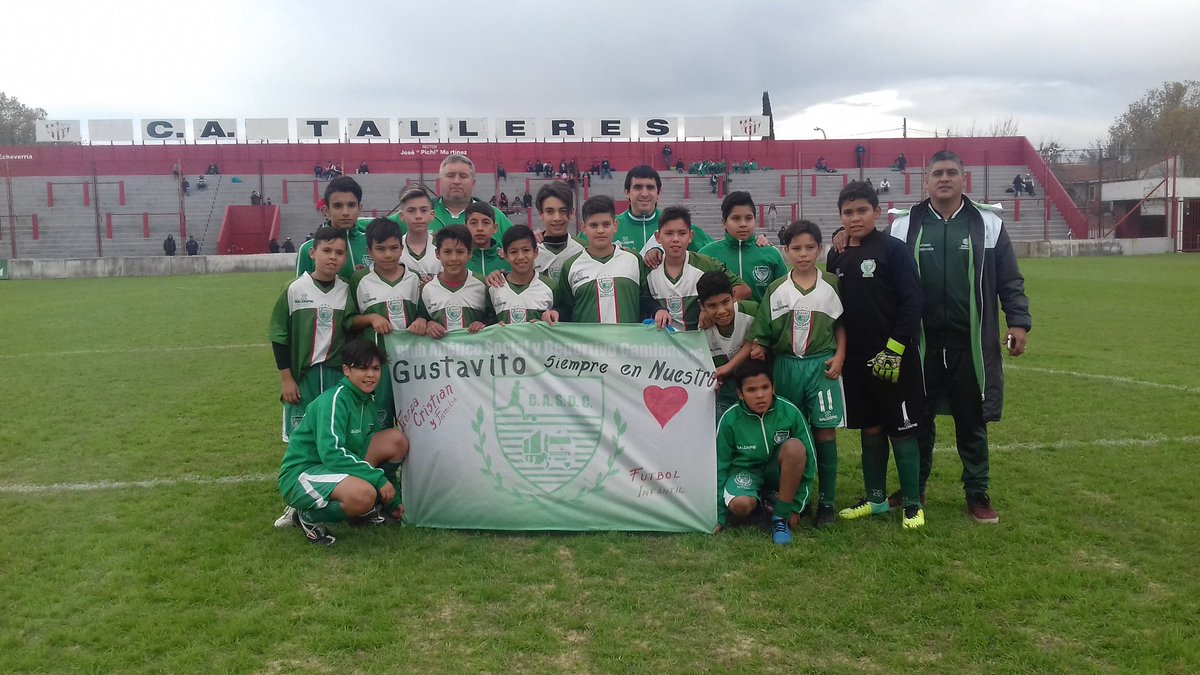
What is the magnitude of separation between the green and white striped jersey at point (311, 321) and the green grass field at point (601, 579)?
3.23 feet

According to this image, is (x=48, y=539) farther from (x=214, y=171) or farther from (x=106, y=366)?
(x=214, y=171)

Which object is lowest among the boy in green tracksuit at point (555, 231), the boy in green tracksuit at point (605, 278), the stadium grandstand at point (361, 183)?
the boy in green tracksuit at point (605, 278)

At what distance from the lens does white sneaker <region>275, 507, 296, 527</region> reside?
4.64 meters

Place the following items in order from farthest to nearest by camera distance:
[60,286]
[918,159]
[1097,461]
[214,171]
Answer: [918,159] < [214,171] < [60,286] < [1097,461]

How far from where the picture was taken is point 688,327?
4914 mm

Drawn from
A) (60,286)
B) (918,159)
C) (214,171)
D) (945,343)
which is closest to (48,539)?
(945,343)

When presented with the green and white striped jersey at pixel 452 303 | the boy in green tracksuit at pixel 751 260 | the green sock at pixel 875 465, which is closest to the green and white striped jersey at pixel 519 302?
the green and white striped jersey at pixel 452 303

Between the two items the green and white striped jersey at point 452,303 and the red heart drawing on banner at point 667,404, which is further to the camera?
the green and white striped jersey at point 452,303

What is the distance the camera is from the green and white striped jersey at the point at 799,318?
451 cm

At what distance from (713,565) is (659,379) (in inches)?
41.0

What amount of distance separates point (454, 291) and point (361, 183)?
137 feet

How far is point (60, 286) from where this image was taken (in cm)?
2361

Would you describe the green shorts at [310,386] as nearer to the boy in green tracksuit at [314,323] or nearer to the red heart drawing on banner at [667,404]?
the boy in green tracksuit at [314,323]

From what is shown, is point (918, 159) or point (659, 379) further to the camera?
point (918, 159)
